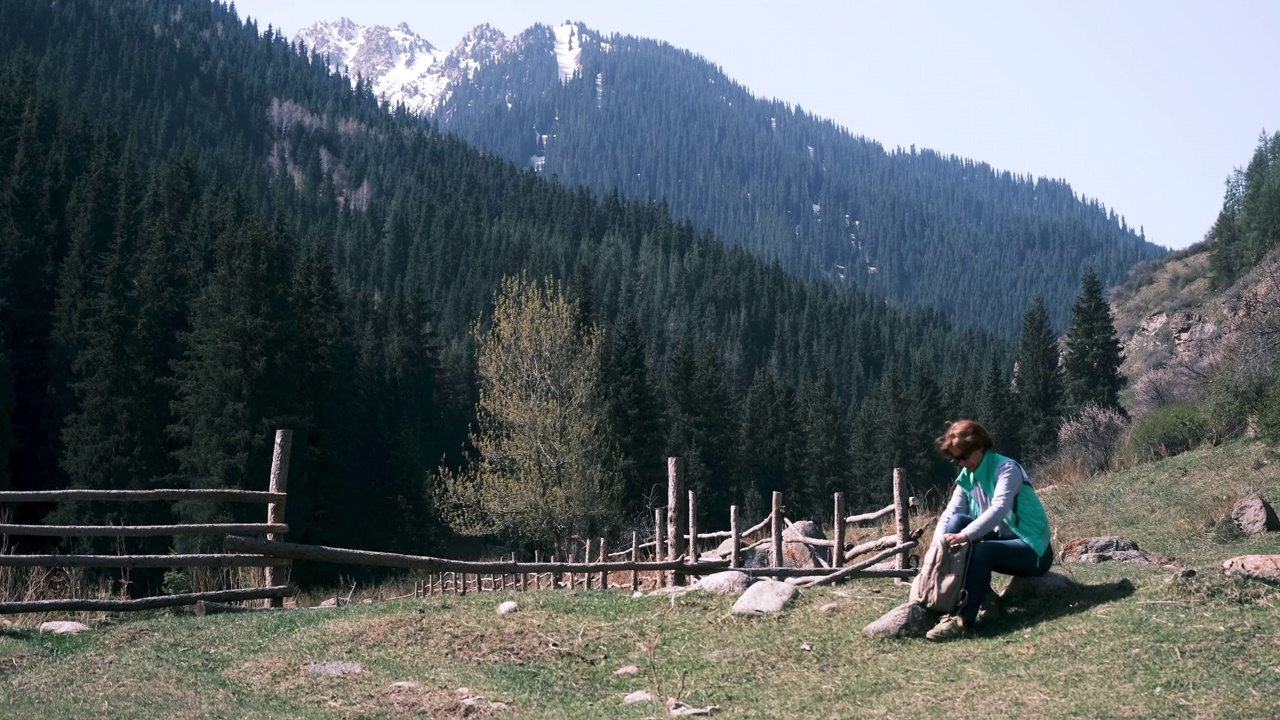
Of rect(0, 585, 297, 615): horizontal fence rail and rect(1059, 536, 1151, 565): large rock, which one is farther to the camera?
rect(1059, 536, 1151, 565): large rock

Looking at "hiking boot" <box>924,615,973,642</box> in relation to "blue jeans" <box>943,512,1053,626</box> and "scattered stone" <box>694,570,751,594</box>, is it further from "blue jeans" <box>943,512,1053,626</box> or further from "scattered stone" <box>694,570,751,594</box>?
"scattered stone" <box>694,570,751,594</box>

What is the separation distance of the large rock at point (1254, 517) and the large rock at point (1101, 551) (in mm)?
3344

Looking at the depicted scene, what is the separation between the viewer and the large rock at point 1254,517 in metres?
18.0

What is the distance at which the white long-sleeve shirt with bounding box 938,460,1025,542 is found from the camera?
31.0 ft

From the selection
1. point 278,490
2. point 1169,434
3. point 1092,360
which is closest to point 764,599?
point 278,490

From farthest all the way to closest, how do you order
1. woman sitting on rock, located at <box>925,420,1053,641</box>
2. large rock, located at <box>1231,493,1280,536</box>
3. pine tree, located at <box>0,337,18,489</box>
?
pine tree, located at <box>0,337,18,489</box>
large rock, located at <box>1231,493,1280,536</box>
woman sitting on rock, located at <box>925,420,1053,641</box>

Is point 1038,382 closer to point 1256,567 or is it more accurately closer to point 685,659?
point 1256,567

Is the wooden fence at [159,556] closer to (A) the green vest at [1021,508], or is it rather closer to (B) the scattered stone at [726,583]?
(B) the scattered stone at [726,583]

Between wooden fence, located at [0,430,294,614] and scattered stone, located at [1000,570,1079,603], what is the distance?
8.65 meters

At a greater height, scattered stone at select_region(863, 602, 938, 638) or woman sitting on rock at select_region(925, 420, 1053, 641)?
woman sitting on rock at select_region(925, 420, 1053, 641)

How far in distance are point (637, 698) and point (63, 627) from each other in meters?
6.82

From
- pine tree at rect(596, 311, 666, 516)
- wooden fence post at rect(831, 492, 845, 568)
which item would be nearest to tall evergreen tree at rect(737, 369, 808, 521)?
pine tree at rect(596, 311, 666, 516)

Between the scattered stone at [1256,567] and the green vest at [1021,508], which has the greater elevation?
the green vest at [1021,508]

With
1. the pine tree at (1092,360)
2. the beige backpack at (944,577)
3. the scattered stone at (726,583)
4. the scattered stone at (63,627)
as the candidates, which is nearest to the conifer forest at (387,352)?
the pine tree at (1092,360)
